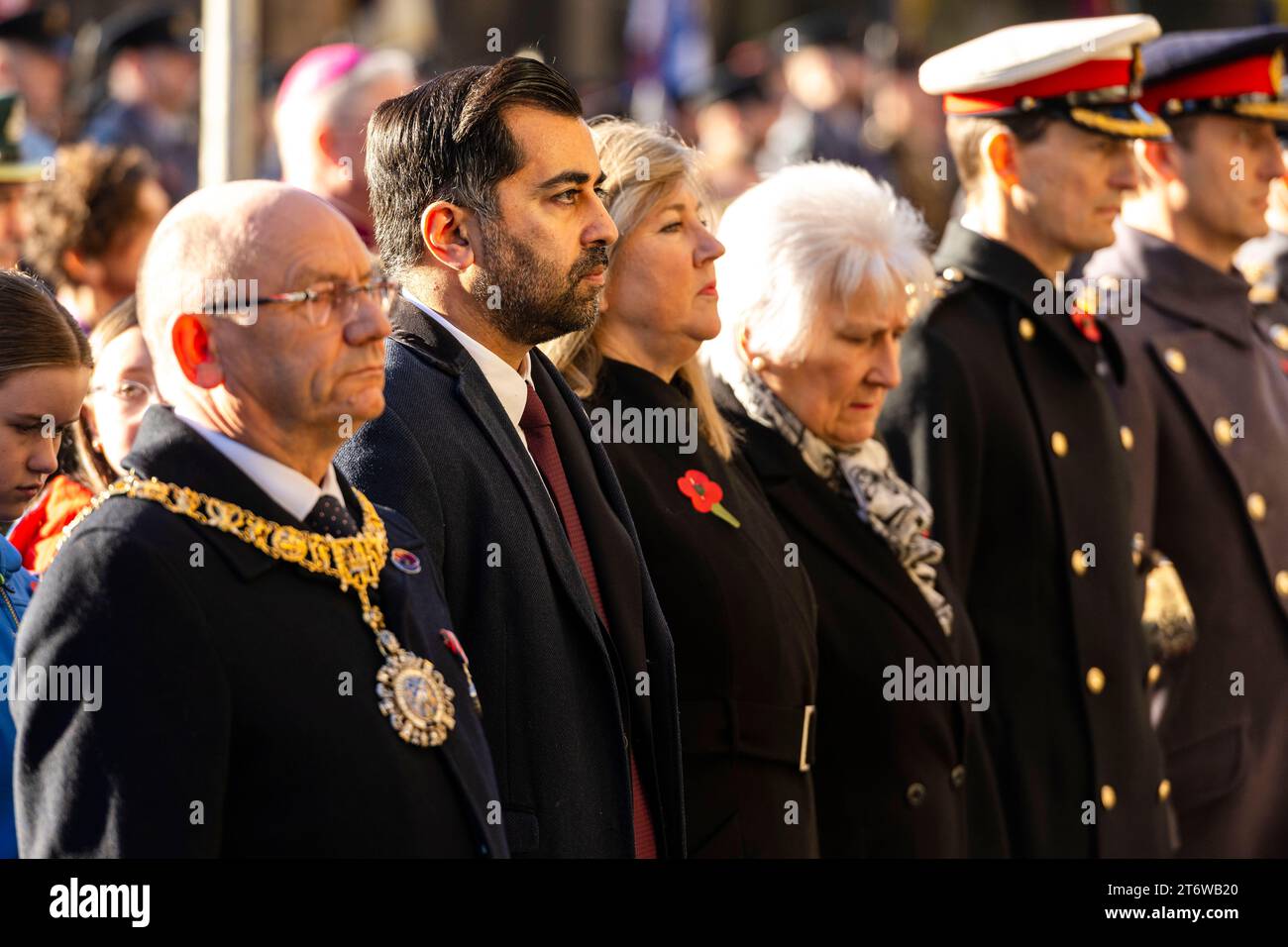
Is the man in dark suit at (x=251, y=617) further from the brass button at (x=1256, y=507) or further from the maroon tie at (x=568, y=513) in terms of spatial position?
the brass button at (x=1256, y=507)

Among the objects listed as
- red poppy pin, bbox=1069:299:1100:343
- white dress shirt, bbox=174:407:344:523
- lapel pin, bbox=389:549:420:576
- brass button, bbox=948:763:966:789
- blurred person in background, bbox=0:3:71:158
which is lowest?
brass button, bbox=948:763:966:789

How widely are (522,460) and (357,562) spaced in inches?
27.6

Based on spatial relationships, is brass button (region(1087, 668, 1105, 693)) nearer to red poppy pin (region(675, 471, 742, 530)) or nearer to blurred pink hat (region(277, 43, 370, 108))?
red poppy pin (region(675, 471, 742, 530))

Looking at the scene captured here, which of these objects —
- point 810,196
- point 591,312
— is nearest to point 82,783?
point 591,312

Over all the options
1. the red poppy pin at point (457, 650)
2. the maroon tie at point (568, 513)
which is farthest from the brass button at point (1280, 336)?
the red poppy pin at point (457, 650)

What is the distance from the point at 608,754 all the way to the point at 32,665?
112 centimetres

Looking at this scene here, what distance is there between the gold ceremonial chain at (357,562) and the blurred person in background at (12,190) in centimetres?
337

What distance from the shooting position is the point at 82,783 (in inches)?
94.2

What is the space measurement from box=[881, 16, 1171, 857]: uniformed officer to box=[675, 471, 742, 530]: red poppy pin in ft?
2.79

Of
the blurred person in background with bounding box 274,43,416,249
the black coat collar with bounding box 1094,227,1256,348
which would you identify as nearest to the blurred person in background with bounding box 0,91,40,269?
the blurred person in background with bounding box 274,43,416,249

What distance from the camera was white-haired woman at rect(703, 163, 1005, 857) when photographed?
427cm

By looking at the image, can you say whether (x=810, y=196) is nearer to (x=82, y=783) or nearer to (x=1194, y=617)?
(x=1194, y=617)

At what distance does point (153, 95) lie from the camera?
1019 cm

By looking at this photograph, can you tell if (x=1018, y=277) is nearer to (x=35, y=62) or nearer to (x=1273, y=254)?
(x=1273, y=254)
